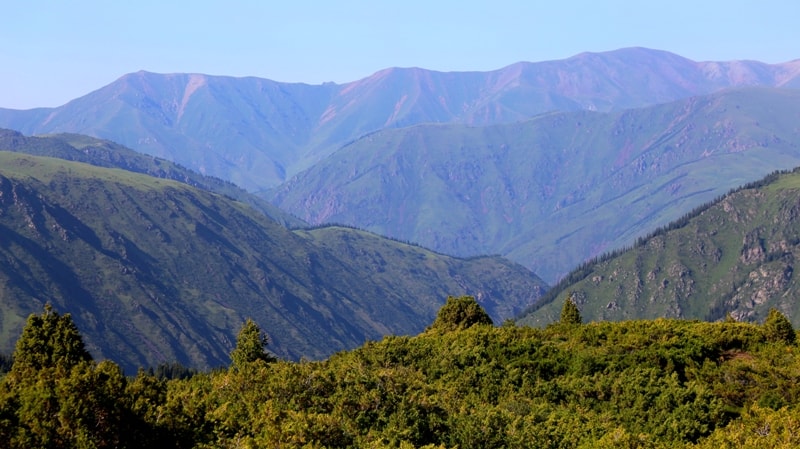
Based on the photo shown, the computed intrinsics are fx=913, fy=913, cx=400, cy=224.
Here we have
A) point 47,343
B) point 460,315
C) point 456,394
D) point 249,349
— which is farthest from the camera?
point 460,315

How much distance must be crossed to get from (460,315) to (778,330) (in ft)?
150

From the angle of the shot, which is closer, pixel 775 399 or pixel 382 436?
pixel 382 436

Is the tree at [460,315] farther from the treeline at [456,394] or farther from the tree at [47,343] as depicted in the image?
the tree at [47,343]

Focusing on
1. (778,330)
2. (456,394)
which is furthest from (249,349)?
(778,330)

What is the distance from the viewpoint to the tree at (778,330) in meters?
104

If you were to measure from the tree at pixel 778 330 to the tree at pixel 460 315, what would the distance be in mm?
39916

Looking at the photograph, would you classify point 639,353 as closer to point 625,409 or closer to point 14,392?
point 625,409

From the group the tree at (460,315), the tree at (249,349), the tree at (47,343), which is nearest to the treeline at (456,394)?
the tree at (47,343)

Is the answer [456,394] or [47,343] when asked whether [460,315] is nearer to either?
[456,394]

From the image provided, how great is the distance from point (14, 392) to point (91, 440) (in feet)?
26.4

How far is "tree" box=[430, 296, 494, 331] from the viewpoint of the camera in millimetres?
133625

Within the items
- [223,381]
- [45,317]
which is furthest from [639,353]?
[45,317]

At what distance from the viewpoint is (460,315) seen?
5315 inches

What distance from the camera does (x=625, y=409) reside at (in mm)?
79688
